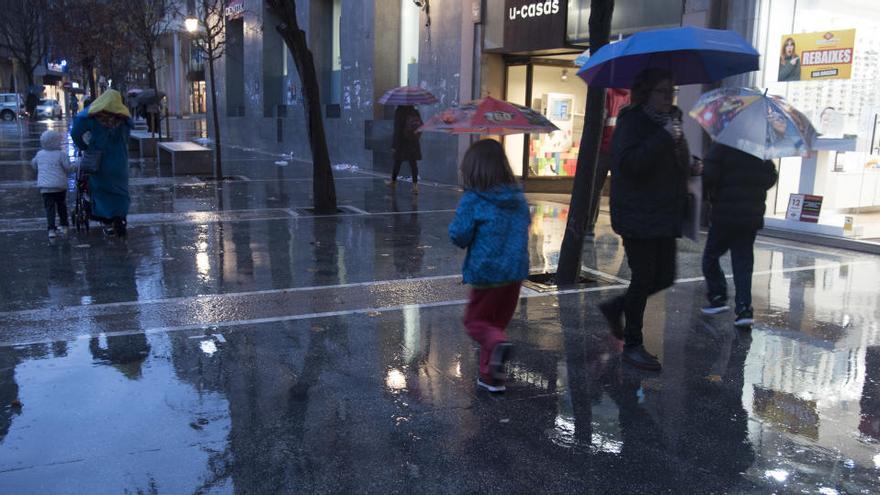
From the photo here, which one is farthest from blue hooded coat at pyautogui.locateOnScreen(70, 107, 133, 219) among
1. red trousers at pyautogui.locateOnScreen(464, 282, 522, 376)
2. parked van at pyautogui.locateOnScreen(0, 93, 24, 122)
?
parked van at pyautogui.locateOnScreen(0, 93, 24, 122)

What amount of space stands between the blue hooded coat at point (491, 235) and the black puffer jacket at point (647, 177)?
31.2 inches

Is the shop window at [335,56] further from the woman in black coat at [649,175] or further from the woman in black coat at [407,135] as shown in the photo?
the woman in black coat at [649,175]

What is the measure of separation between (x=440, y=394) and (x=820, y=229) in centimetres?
755

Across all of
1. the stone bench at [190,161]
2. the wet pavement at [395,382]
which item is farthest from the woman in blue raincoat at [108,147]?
the stone bench at [190,161]

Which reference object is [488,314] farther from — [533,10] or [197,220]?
[533,10]

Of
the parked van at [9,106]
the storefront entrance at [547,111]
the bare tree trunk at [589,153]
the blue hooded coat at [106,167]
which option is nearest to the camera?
the bare tree trunk at [589,153]

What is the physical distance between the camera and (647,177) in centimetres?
465

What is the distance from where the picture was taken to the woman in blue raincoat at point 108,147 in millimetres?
9086

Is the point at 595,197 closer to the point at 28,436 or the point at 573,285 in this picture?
the point at 573,285

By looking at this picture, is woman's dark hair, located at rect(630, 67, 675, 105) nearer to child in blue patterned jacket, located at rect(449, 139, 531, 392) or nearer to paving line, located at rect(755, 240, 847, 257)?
child in blue patterned jacket, located at rect(449, 139, 531, 392)

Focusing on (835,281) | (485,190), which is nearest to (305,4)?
(835,281)

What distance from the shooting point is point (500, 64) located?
15.2 m

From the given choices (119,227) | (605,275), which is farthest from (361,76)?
(605,275)

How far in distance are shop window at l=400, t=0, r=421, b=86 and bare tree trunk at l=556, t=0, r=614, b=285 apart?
1081 cm
